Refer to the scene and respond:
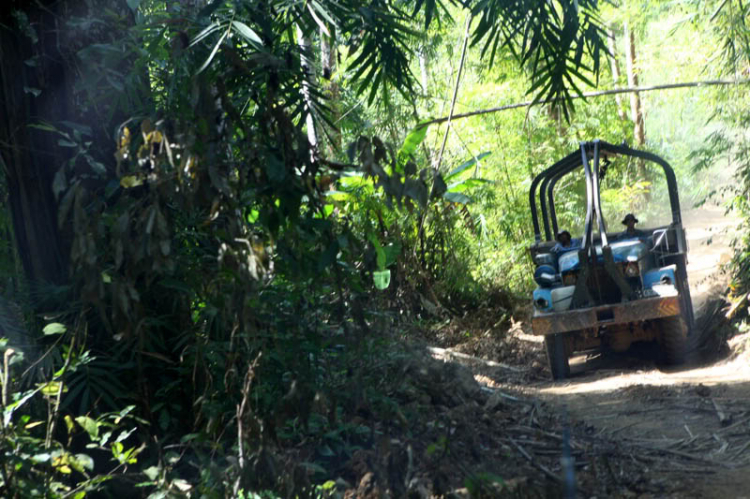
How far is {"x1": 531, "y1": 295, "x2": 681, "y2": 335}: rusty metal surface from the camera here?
762cm

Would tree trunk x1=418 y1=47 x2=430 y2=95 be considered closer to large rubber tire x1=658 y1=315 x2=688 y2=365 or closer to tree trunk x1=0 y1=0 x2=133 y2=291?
large rubber tire x1=658 y1=315 x2=688 y2=365

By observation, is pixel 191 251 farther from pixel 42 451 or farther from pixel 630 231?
pixel 630 231

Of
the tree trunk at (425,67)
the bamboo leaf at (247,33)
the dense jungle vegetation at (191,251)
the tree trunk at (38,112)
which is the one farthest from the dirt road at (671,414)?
the tree trunk at (425,67)

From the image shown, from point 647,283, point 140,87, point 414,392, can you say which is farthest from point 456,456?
point 647,283

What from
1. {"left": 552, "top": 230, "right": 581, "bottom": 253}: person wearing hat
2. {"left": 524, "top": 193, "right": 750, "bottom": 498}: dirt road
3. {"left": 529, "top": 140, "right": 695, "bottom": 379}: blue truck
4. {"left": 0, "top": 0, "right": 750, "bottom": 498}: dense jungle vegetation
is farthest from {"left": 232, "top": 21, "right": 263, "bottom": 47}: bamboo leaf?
{"left": 552, "top": 230, "right": 581, "bottom": 253}: person wearing hat

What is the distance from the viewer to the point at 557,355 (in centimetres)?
819

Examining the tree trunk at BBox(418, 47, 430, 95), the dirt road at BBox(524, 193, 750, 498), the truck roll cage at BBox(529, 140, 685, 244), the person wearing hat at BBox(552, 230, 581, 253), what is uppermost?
the tree trunk at BBox(418, 47, 430, 95)

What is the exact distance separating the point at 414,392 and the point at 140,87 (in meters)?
2.63

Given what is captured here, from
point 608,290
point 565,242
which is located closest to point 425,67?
point 565,242

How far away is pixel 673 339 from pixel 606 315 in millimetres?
839

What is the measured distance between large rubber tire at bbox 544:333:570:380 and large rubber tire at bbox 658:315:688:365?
98cm

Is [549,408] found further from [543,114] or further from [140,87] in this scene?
[543,114]

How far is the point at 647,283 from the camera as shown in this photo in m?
8.21

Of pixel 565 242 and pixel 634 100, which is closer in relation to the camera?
pixel 565 242
